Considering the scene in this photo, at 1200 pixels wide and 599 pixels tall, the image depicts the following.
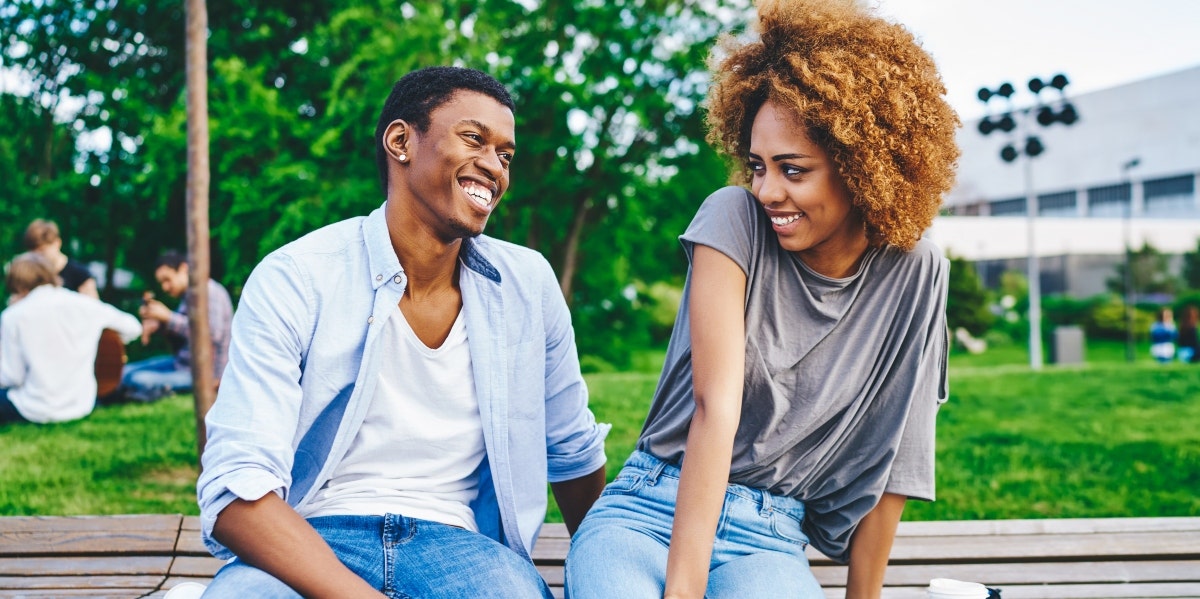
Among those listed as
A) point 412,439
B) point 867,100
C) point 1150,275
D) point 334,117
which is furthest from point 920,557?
point 1150,275

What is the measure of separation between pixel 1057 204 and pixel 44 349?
58.0 m

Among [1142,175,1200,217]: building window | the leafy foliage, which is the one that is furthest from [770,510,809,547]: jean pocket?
[1142,175,1200,217]: building window

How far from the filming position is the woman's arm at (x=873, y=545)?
2434mm

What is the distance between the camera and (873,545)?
245 centimetres

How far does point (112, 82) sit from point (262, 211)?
4.33 meters

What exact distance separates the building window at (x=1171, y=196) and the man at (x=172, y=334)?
53.7 m

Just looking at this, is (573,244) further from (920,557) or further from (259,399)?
(259,399)

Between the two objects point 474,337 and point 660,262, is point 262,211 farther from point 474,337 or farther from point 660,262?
point 474,337

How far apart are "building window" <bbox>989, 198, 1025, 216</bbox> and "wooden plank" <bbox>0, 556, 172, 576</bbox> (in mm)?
59313

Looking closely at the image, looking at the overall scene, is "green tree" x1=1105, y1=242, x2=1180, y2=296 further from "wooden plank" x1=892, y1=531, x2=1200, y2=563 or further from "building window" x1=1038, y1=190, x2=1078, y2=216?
"wooden plank" x1=892, y1=531, x2=1200, y2=563

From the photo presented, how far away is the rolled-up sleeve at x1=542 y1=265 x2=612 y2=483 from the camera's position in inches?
106

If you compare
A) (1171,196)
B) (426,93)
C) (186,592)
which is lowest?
(186,592)

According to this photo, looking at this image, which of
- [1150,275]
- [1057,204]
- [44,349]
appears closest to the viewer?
[44,349]

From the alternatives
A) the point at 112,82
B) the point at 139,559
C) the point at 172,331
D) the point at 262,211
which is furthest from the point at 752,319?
the point at 112,82
